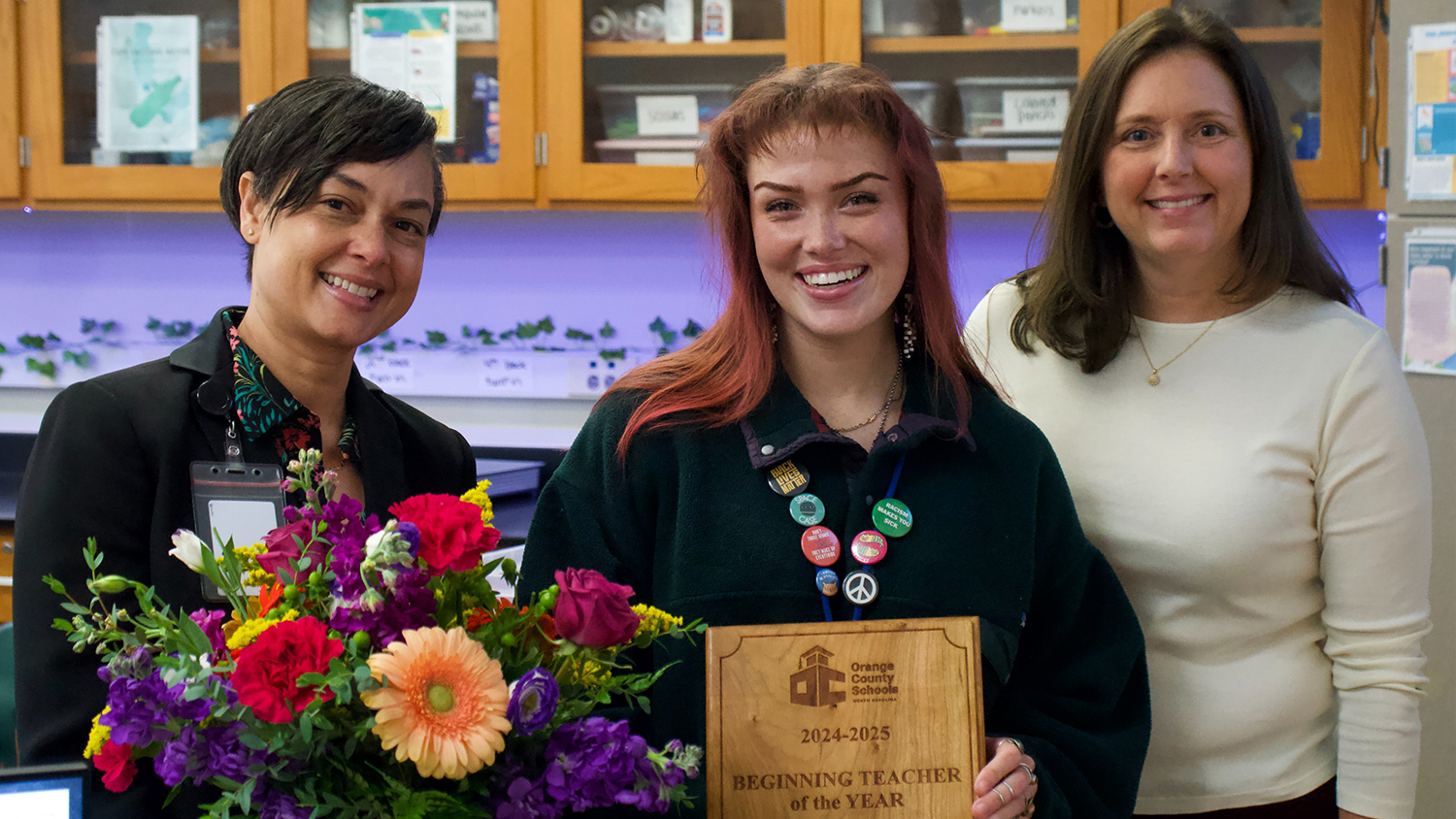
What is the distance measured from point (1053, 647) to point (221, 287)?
2735 millimetres

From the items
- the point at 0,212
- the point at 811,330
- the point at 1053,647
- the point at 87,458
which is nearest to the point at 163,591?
the point at 87,458

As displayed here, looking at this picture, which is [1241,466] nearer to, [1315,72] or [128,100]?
[1315,72]

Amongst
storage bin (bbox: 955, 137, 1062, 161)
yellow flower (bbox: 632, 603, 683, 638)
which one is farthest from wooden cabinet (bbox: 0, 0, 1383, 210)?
yellow flower (bbox: 632, 603, 683, 638)

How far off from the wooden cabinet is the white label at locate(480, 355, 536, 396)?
0.50m

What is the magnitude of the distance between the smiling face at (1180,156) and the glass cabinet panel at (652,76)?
1.48 m

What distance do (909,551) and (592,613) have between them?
1.50ft

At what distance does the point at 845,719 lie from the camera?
90 centimetres

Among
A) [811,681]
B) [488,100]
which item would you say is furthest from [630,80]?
[811,681]

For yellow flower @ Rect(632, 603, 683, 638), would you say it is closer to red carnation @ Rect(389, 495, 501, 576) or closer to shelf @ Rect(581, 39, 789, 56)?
red carnation @ Rect(389, 495, 501, 576)

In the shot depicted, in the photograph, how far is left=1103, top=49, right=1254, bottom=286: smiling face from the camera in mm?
1323

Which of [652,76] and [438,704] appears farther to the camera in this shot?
[652,76]

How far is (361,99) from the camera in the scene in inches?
46.8

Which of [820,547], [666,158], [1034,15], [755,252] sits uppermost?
[1034,15]

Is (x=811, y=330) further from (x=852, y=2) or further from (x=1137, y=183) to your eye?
(x=852, y=2)
